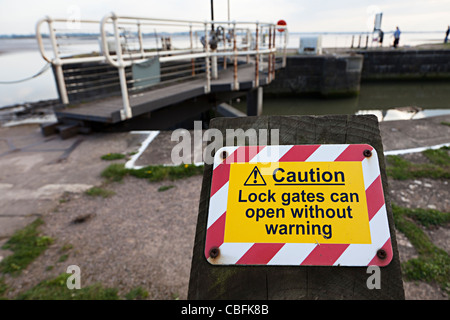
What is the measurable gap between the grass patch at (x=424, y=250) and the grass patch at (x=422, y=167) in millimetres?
908

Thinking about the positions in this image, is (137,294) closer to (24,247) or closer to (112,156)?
(24,247)

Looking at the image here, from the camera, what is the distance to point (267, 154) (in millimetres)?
1364

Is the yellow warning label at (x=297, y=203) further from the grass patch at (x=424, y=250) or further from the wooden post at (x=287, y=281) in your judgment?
the grass patch at (x=424, y=250)

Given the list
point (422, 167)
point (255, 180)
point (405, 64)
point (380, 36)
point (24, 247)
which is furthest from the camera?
point (380, 36)

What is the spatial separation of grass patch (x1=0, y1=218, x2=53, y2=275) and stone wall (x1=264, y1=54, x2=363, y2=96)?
14.6 meters

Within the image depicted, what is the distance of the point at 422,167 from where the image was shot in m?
4.22

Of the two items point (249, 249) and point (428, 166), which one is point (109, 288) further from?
point (428, 166)

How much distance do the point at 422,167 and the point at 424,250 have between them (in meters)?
1.97

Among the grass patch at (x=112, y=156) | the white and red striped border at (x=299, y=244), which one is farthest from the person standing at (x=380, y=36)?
the white and red striped border at (x=299, y=244)

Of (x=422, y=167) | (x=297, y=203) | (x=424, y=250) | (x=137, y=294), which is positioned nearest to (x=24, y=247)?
(x=137, y=294)

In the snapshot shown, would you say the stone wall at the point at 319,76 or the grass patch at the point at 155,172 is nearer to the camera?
the grass patch at the point at 155,172

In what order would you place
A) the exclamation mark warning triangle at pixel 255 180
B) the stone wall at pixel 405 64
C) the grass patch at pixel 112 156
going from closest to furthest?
the exclamation mark warning triangle at pixel 255 180
the grass patch at pixel 112 156
the stone wall at pixel 405 64

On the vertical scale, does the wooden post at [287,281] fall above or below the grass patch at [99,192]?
above

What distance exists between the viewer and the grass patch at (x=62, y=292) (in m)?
2.32
